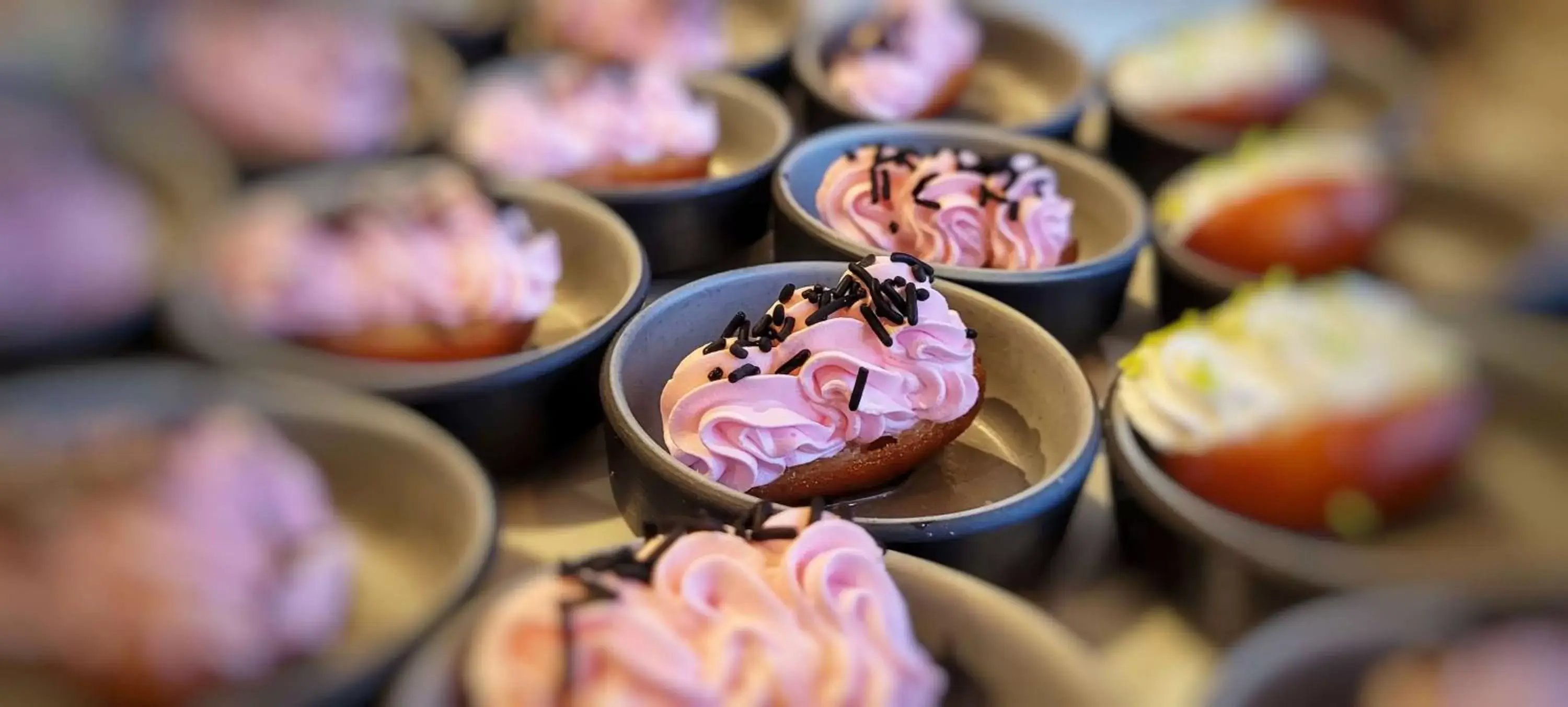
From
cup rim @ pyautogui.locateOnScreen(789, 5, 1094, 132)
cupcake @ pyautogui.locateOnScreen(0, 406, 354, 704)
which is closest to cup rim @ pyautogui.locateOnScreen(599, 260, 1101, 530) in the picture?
cupcake @ pyautogui.locateOnScreen(0, 406, 354, 704)

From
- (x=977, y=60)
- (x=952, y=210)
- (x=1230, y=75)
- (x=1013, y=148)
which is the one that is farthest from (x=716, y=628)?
(x=977, y=60)

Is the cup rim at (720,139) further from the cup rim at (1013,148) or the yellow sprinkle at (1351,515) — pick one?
the yellow sprinkle at (1351,515)

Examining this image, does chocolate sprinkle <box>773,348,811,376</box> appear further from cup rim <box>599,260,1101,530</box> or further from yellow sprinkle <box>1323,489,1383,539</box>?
yellow sprinkle <box>1323,489,1383,539</box>

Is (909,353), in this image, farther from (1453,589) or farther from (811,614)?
(1453,589)

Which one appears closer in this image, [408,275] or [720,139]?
[408,275]


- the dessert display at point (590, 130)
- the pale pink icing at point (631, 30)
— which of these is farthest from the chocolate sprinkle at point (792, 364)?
the pale pink icing at point (631, 30)

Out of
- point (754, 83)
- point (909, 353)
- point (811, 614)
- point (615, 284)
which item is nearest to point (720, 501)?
point (811, 614)

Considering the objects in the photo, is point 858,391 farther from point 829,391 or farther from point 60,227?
point 60,227
